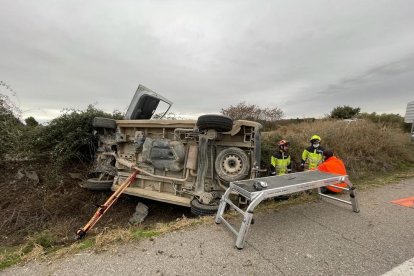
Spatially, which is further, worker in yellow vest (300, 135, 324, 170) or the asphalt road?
worker in yellow vest (300, 135, 324, 170)

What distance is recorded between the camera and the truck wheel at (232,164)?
448cm

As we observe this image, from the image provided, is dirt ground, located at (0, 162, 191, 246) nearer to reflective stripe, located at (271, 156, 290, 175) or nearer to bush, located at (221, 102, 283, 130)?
reflective stripe, located at (271, 156, 290, 175)

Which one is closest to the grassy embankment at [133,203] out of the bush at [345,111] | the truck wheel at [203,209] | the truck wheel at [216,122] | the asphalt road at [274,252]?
the asphalt road at [274,252]

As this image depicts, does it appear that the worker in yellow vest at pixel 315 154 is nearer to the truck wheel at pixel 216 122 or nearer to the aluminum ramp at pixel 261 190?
the aluminum ramp at pixel 261 190

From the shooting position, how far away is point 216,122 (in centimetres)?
434

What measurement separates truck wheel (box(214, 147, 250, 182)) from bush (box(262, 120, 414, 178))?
2759 mm

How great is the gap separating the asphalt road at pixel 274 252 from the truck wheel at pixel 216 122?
5.54 ft

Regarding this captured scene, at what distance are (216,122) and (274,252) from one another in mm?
2347

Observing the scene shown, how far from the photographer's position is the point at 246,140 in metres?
4.78

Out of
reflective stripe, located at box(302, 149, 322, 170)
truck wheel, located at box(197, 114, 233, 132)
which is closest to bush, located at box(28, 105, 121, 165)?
truck wheel, located at box(197, 114, 233, 132)

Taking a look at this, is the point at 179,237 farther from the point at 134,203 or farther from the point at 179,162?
A: the point at 134,203

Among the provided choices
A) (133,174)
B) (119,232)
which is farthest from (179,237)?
(133,174)

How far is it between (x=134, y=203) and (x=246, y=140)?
3.52m

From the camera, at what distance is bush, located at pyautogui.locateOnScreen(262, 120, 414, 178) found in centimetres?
781
